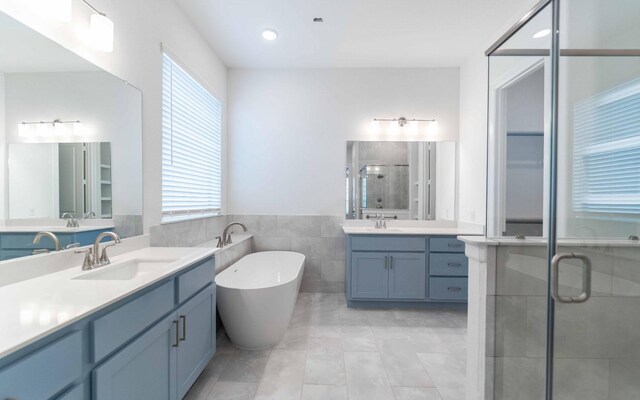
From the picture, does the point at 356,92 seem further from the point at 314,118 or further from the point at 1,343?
the point at 1,343

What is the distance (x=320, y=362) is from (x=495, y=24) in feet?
10.8

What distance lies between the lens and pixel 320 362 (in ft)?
6.72

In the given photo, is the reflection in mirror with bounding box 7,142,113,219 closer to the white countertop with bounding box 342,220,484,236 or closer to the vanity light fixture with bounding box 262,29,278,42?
the vanity light fixture with bounding box 262,29,278,42

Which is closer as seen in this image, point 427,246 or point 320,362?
point 320,362

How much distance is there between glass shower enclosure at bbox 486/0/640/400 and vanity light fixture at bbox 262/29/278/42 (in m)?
1.97

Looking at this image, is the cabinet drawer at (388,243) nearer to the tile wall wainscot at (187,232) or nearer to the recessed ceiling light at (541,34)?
the tile wall wainscot at (187,232)

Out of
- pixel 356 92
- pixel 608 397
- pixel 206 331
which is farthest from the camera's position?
pixel 356 92

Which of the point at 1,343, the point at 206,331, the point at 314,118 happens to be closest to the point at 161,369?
the point at 206,331

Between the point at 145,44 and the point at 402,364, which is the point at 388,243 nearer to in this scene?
the point at 402,364

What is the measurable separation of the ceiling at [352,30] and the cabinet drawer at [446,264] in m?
2.20

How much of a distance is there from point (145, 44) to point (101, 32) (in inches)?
19.7

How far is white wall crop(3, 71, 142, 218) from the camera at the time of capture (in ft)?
4.04

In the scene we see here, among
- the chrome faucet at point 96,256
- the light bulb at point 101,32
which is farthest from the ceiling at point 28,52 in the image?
the chrome faucet at point 96,256

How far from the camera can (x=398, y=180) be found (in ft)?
11.6
